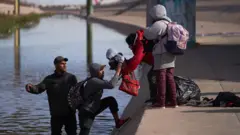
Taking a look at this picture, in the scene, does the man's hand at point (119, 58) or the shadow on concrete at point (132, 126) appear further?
the man's hand at point (119, 58)

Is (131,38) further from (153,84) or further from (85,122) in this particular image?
(85,122)

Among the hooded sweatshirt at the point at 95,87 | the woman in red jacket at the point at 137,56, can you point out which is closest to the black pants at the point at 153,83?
the woman in red jacket at the point at 137,56

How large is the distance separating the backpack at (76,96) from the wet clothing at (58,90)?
0.05 metres

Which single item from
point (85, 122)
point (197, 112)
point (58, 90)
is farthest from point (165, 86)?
point (58, 90)

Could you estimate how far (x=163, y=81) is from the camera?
10.2m

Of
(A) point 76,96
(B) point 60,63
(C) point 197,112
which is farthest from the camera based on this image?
(C) point 197,112

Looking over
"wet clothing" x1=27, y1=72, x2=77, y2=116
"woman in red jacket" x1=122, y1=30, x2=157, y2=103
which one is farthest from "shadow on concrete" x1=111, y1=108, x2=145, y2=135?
"wet clothing" x1=27, y1=72, x2=77, y2=116

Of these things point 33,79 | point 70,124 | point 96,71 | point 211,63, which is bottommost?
point 33,79

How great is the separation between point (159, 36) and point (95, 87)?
1362 millimetres

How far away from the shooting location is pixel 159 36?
33.4ft

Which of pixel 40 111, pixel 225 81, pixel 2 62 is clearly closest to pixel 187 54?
pixel 2 62

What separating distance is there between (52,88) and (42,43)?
23.0m

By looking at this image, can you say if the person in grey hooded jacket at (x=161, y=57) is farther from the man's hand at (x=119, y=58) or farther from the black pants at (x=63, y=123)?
the black pants at (x=63, y=123)

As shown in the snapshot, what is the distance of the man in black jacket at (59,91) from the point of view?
9.08 m
